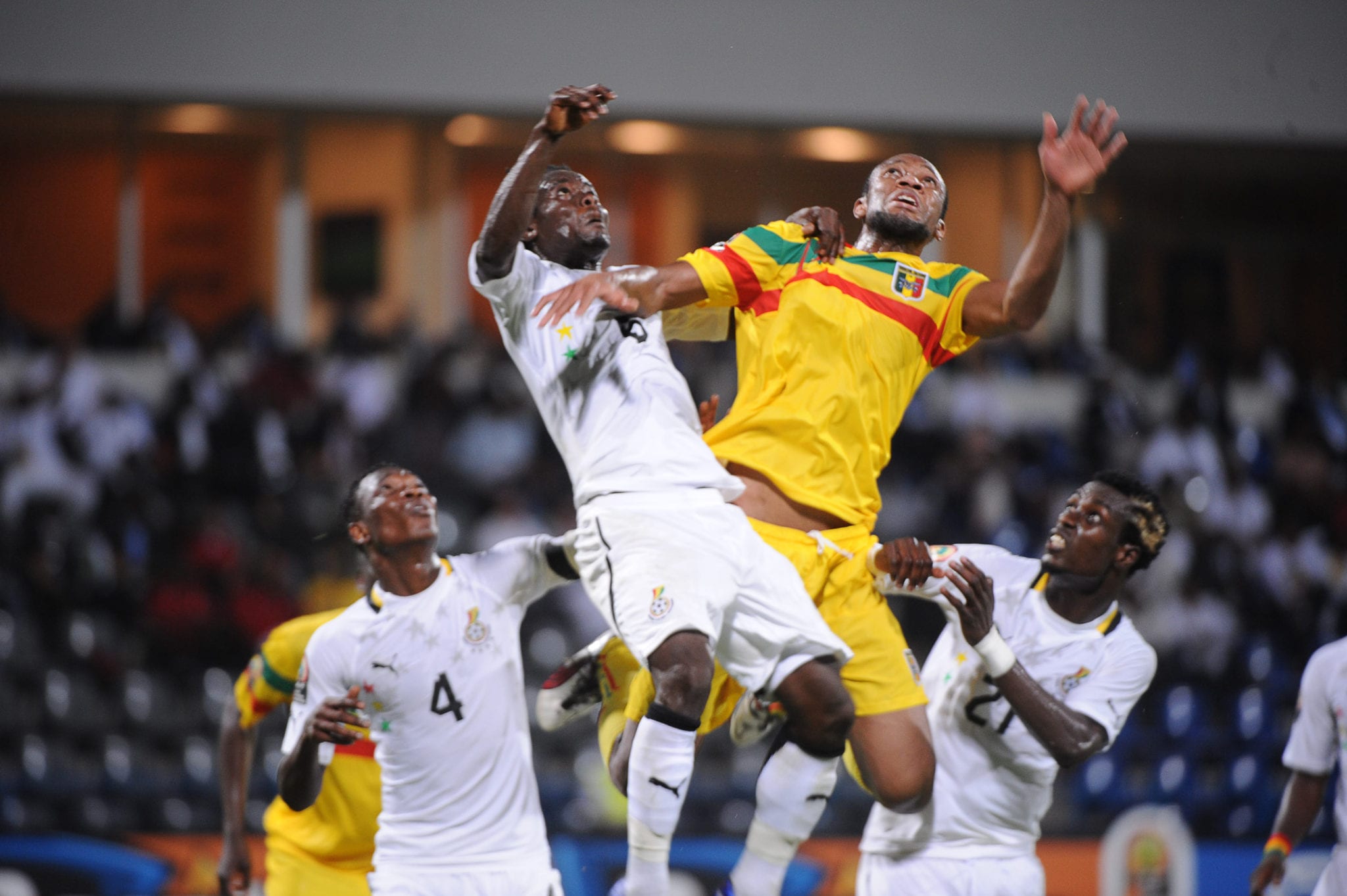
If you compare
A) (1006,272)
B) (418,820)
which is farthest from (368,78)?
(418,820)

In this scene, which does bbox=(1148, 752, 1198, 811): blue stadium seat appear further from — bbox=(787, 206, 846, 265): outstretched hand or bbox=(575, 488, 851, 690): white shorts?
bbox=(787, 206, 846, 265): outstretched hand

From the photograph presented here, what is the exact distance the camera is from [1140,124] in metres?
14.9

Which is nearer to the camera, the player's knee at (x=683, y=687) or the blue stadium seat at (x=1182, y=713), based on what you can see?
the player's knee at (x=683, y=687)

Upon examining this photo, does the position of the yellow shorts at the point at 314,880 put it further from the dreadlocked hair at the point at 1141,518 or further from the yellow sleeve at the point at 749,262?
the dreadlocked hair at the point at 1141,518

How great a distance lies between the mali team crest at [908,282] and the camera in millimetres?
4938

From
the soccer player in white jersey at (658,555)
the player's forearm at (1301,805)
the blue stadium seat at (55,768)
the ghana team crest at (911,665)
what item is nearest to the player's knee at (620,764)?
the soccer player in white jersey at (658,555)

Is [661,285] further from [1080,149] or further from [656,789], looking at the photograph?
[656,789]

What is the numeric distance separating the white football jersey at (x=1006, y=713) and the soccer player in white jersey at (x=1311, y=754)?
105cm

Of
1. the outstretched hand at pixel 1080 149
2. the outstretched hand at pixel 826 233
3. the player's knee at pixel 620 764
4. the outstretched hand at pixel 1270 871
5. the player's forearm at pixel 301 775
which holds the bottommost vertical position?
the outstretched hand at pixel 1270 871

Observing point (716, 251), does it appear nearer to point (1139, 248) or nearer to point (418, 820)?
point (418, 820)

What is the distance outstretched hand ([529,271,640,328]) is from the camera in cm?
445

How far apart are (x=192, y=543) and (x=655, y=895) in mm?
6914

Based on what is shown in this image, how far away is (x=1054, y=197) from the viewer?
4516 mm

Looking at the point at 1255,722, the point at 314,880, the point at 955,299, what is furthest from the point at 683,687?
the point at 1255,722
